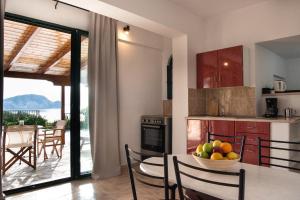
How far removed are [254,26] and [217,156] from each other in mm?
2930

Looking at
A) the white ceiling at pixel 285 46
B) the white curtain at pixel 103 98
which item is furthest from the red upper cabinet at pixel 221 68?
the white curtain at pixel 103 98

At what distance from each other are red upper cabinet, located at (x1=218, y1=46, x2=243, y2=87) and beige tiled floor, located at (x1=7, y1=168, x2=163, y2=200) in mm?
1902

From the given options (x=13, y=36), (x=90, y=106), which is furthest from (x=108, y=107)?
(x=13, y=36)

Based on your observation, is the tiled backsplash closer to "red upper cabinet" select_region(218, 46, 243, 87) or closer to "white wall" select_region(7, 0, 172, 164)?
"red upper cabinet" select_region(218, 46, 243, 87)

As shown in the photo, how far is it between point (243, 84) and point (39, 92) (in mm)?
3244

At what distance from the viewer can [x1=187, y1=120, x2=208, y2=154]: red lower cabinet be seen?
3541 mm

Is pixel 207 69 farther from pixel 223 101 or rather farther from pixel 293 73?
pixel 293 73

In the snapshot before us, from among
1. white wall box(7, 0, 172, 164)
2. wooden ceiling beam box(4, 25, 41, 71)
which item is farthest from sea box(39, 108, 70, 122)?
white wall box(7, 0, 172, 164)

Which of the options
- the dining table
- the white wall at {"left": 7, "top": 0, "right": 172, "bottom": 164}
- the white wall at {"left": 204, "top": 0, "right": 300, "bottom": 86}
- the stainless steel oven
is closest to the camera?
the dining table

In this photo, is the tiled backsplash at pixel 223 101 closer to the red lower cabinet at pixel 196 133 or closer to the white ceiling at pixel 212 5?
the red lower cabinet at pixel 196 133

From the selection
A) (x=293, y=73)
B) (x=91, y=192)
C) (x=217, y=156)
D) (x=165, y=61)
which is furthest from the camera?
(x=165, y=61)

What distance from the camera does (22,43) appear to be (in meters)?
3.58

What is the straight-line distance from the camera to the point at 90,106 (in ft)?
11.8

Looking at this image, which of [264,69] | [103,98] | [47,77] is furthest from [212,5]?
[47,77]
